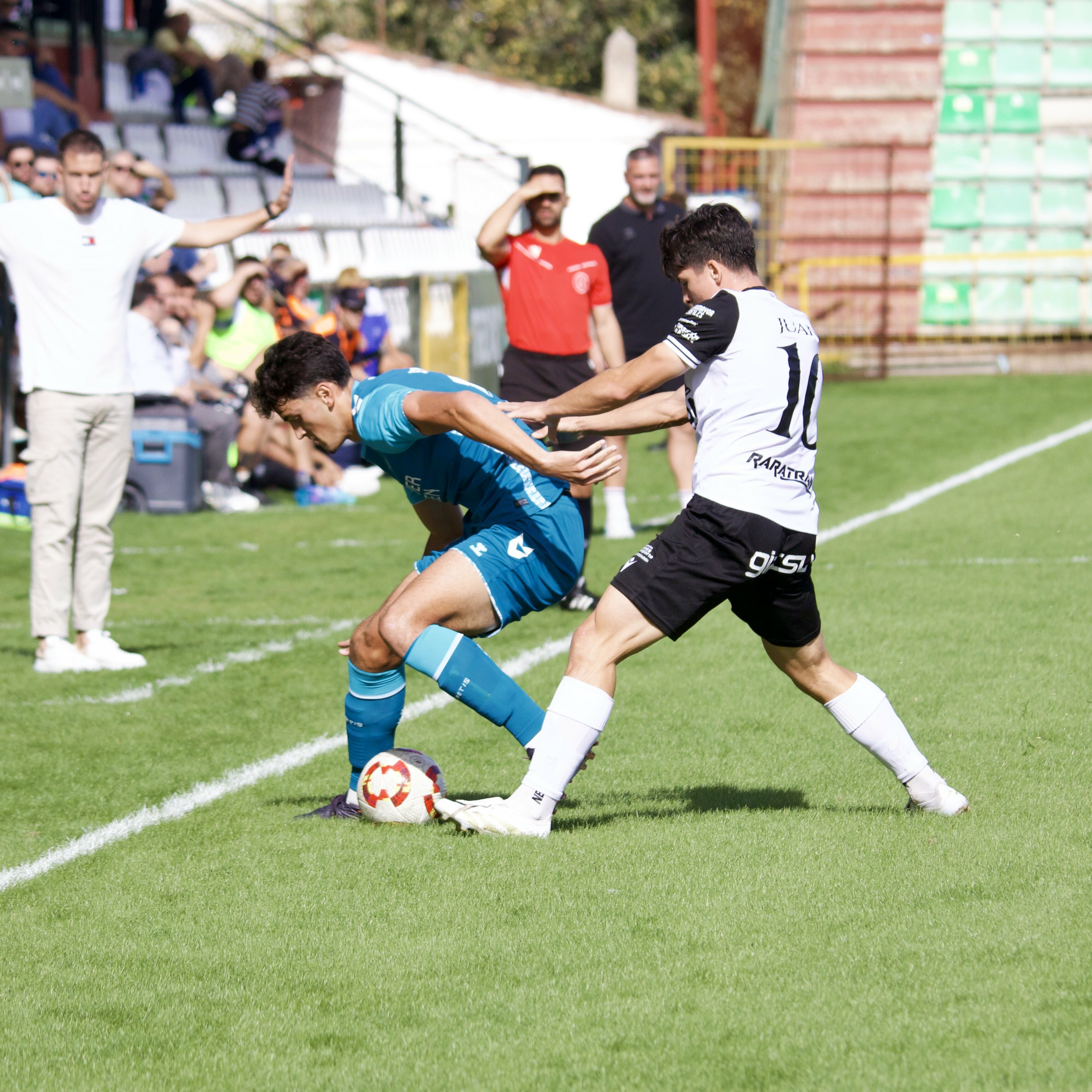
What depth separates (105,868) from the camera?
15.0 ft

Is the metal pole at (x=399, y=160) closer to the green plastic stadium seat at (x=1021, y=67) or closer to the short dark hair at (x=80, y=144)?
the green plastic stadium seat at (x=1021, y=67)

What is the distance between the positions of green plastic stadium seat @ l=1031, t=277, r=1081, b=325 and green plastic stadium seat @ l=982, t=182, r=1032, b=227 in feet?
3.46

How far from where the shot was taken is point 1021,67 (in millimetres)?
23531

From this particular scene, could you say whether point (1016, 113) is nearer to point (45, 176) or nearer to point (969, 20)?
point (969, 20)

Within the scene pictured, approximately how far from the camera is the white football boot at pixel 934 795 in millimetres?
4562

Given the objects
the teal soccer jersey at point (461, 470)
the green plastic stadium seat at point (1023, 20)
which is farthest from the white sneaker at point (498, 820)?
the green plastic stadium seat at point (1023, 20)

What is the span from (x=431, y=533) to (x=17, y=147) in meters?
9.72

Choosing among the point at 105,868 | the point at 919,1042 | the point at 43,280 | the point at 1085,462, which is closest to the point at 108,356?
the point at 43,280

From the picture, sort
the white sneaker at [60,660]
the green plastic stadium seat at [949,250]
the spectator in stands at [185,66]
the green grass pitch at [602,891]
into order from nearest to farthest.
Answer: the green grass pitch at [602,891], the white sneaker at [60,660], the spectator in stands at [185,66], the green plastic stadium seat at [949,250]

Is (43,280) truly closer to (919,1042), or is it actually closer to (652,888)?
(652,888)

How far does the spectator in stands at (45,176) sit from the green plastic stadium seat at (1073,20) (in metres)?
17.0

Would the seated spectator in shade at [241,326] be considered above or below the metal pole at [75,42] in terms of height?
below

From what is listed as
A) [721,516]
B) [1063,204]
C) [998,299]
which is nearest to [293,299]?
[721,516]

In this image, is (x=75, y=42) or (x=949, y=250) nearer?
(x=75, y=42)
